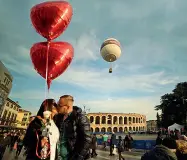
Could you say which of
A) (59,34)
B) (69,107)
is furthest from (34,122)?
(59,34)

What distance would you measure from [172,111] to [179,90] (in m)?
5.82

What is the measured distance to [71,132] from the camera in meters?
2.45

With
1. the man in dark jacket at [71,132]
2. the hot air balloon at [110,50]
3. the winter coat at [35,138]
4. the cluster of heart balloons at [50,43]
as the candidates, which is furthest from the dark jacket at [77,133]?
the hot air balloon at [110,50]

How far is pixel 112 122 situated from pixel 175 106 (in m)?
58.7

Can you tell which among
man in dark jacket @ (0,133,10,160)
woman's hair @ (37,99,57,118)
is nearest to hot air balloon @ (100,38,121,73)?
man in dark jacket @ (0,133,10,160)

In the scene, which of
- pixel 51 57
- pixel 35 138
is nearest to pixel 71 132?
pixel 35 138

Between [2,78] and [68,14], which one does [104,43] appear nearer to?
[68,14]

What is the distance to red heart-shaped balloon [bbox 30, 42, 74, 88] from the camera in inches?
198

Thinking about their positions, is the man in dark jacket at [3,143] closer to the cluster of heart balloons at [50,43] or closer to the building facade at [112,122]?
the cluster of heart balloons at [50,43]

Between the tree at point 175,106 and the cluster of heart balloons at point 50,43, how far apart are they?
4117cm

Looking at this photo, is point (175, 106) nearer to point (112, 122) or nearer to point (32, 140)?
point (32, 140)

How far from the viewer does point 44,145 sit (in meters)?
2.34

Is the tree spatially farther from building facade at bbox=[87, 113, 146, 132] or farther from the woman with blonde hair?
building facade at bbox=[87, 113, 146, 132]

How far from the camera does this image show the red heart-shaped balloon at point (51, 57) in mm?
5039
